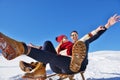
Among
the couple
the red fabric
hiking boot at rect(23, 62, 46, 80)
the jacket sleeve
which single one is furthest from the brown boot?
the jacket sleeve

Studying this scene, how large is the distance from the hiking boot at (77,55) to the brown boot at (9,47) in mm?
1308

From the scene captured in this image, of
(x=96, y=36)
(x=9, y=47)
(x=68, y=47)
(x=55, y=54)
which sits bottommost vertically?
(x=9, y=47)

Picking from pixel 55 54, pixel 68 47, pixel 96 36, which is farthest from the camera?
pixel 96 36

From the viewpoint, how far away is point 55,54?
4.89 meters

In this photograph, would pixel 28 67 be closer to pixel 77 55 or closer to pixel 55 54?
pixel 55 54

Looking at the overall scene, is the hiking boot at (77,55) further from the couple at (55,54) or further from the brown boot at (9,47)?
the brown boot at (9,47)

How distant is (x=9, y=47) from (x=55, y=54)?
3.18 feet

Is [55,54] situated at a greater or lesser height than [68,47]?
lesser

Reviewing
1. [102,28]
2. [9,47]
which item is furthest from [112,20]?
[9,47]

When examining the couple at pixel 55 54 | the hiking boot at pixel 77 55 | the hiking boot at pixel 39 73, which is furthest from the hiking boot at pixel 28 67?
the hiking boot at pixel 77 55

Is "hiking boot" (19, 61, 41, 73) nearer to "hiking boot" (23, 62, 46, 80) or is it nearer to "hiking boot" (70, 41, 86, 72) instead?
"hiking boot" (23, 62, 46, 80)

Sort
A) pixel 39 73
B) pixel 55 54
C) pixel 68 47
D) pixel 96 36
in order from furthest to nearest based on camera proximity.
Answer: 1. pixel 96 36
2. pixel 68 47
3. pixel 39 73
4. pixel 55 54

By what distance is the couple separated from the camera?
412cm

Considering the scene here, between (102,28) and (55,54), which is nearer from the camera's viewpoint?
(55,54)
